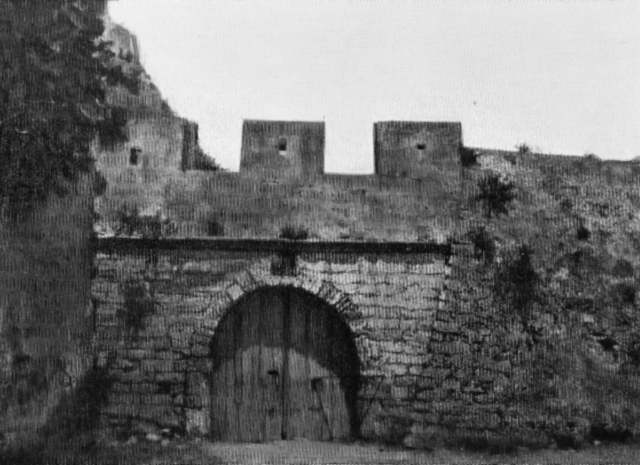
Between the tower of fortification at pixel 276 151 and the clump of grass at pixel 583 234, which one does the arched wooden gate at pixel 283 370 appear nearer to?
the tower of fortification at pixel 276 151

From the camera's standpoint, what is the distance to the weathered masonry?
8.77m

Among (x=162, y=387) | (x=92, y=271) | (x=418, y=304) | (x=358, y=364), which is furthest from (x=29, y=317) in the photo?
(x=418, y=304)

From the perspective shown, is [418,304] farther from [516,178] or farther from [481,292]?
[516,178]

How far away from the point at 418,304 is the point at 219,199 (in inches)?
98.9

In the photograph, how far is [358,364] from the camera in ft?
29.1

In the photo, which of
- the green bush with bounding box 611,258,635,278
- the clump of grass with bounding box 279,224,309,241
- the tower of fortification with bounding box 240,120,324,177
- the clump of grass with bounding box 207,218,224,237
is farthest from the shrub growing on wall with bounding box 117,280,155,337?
the green bush with bounding box 611,258,635,278

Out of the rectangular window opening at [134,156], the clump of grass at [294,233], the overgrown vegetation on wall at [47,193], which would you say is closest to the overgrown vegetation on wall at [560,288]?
the clump of grass at [294,233]

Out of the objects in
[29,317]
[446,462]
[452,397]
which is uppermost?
[29,317]

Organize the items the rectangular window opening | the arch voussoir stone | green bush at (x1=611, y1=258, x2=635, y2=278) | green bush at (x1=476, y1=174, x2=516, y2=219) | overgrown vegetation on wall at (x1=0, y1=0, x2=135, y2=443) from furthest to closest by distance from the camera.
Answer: green bush at (x1=611, y1=258, x2=635, y2=278), green bush at (x1=476, y1=174, x2=516, y2=219), the rectangular window opening, the arch voussoir stone, overgrown vegetation on wall at (x1=0, y1=0, x2=135, y2=443)

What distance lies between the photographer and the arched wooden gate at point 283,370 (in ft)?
29.2

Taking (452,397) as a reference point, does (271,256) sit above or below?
above

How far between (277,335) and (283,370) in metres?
0.39

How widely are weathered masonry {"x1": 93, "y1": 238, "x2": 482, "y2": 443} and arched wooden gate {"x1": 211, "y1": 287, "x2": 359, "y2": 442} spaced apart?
11 mm

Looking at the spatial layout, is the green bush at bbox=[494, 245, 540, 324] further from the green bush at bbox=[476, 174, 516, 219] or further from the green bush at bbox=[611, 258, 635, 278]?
the green bush at bbox=[611, 258, 635, 278]
